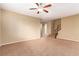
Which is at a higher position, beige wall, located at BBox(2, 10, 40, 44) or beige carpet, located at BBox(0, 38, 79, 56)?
beige wall, located at BBox(2, 10, 40, 44)

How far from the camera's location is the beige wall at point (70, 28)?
199 cm

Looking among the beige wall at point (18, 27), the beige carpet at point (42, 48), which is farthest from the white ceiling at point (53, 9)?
the beige carpet at point (42, 48)

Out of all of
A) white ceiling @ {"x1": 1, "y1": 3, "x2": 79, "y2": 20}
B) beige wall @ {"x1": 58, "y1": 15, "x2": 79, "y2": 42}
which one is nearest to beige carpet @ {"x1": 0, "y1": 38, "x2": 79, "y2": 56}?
beige wall @ {"x1": 58, "y1": 15, "x2": 79, "y2": 42}

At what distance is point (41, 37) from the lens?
6.82 ft

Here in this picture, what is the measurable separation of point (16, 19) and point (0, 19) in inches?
11.0

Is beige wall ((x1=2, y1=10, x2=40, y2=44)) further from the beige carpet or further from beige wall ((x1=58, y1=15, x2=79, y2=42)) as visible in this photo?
beige wall ((x1=58, y1=15, x2=79, y2=42))

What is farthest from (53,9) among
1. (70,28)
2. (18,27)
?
(18,27)

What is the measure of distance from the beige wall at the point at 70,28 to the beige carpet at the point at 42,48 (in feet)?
0.30

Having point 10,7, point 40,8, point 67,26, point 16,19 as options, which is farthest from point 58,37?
point 10,7

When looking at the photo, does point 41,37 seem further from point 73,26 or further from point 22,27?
point 73,26

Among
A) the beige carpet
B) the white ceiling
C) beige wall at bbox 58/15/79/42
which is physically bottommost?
the beige carpet

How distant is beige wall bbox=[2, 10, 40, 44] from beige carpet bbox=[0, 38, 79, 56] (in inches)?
4.3

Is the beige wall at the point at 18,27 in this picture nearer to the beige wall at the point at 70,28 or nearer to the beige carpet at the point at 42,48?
the beige carpet at the point at 42,48

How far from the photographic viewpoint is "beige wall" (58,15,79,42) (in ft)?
6.53
